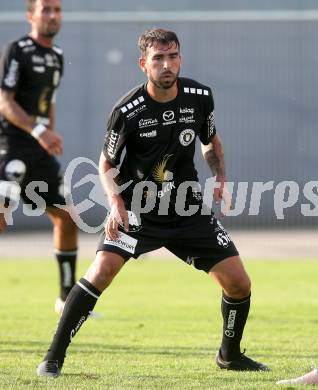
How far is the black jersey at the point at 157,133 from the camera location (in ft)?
22.8

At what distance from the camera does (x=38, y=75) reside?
10250mm

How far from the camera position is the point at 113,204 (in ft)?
22.5

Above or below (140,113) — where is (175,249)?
below

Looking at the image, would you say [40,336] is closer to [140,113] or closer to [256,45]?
[140,113]

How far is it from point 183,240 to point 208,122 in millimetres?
806

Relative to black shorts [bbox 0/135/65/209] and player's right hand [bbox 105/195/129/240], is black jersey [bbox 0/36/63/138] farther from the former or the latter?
player's right hand [bbox 105/195/129/240]

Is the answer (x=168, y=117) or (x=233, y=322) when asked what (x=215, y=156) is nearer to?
(x=168, y=117)

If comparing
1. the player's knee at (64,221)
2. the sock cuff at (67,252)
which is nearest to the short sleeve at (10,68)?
→ the player's knee at (64,221)

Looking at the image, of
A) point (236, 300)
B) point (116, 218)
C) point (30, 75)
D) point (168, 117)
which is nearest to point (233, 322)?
point (236, 300)

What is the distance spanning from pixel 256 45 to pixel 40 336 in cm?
1707

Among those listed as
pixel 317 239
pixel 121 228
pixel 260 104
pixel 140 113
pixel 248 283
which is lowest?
pixel 317 239

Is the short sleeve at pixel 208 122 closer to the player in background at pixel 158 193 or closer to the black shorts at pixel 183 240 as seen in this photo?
the player in background at pixel 158 193

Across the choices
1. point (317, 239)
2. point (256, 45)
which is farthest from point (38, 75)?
point (256, 45)

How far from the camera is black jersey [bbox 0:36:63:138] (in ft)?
32.6
